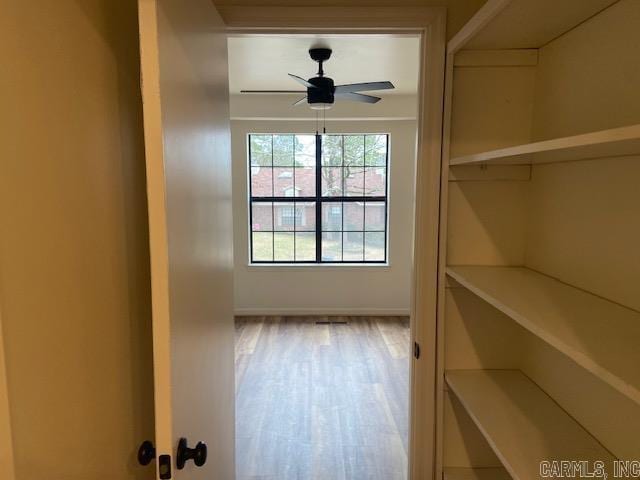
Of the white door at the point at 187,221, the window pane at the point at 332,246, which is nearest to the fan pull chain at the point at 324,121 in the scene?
the window pane at the point at 332,246

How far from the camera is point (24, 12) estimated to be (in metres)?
0.70

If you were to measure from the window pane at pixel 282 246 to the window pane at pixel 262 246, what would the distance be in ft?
0.18

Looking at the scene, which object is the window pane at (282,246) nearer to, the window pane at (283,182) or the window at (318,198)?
the window at (318,198)

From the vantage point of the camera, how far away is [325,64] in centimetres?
363

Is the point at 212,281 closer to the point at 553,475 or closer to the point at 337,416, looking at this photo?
the point at 553,475

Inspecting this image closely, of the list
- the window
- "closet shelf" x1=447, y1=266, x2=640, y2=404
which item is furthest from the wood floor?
"closet shelf" x1=447, y1=266, x2=640, y2=404

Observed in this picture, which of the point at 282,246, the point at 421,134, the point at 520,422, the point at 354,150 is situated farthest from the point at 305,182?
the point at 520,422

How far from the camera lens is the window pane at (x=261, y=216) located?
5359 mm

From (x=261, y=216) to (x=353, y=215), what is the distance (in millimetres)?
1170

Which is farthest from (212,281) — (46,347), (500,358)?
(500,358)

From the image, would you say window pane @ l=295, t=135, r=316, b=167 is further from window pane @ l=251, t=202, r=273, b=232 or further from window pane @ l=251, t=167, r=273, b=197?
window pane @ l=251, t=202, r=273, b=232

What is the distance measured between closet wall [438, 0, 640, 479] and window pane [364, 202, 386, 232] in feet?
12.5

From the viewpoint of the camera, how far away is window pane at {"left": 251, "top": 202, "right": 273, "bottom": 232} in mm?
5359

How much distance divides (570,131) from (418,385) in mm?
1038
